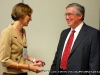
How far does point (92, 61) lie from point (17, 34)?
2.78ft

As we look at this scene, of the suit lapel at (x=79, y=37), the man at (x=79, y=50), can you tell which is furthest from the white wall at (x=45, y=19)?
the suit lapel at (x=79, y=37)

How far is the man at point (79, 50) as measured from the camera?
166cm

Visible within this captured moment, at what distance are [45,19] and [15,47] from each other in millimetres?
818

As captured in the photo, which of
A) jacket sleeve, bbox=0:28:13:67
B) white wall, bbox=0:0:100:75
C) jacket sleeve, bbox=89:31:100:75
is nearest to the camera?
jacket sleeve, bbox=0:28:13:67

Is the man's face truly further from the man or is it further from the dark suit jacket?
the dark suit jacket

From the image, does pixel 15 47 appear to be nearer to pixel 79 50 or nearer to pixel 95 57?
pixel 79 50

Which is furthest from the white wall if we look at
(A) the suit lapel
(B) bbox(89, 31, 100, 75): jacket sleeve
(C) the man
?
(B) bbox(89, 31, 100, 75): jacket sleeve

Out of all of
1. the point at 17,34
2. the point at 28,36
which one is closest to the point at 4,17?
the point at 28,36

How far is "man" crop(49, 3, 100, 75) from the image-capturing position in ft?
5.43

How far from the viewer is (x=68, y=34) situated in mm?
1967

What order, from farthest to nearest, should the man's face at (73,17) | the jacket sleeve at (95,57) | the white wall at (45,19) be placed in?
the white wall at (45,19) → the man's face at (73,17) → the jacket sleeve at (95,57)

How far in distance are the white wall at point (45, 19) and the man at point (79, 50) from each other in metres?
0.47

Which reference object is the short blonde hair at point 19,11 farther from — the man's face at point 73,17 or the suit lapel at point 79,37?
the suit lapel at point 79,37

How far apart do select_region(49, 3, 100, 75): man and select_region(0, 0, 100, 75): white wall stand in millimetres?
472
